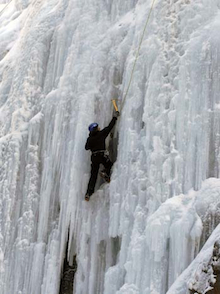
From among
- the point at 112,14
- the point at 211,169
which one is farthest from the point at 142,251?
the point at 112,14

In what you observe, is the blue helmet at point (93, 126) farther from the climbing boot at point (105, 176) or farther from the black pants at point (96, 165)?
the climbing boot at point (105, 176)

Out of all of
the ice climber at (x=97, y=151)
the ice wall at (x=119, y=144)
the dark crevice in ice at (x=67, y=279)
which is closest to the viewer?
the ice wall at (x=119, y=144)

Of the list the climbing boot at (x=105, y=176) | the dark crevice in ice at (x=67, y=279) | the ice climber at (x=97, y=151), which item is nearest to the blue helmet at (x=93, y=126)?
the ice climber at (x=97, y=151)

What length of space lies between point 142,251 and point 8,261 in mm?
2835

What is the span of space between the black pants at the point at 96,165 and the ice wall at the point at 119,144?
0.14 meters

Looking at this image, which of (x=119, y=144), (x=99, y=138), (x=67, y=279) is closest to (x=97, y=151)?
(x=99, y=138)

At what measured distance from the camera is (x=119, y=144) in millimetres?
7867

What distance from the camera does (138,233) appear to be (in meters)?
7.07

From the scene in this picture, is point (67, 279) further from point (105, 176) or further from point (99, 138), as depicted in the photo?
point (99, 138)

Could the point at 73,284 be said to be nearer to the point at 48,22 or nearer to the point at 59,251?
the point at 59,251

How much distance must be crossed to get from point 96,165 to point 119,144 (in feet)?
1.50

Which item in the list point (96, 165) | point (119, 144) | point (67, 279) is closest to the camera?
point (119, 144)

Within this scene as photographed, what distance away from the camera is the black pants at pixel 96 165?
7.87 meters

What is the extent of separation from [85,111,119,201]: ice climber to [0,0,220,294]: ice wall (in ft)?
0.47
